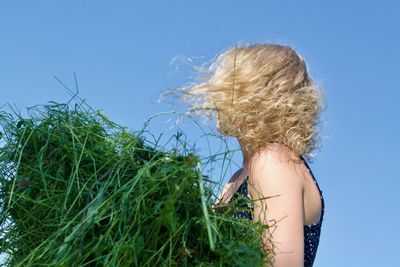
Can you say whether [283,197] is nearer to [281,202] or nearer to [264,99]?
[281,202]

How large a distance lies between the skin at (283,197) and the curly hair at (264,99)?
0.07 meters

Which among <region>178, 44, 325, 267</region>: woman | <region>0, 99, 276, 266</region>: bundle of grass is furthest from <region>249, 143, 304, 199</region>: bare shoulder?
<region>0, 99, 276, 266</region>: bundle of grass

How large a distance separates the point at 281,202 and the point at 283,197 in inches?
1.0

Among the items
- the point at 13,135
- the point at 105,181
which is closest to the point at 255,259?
the point at 105,181

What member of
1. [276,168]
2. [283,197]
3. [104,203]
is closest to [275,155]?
[276,168]

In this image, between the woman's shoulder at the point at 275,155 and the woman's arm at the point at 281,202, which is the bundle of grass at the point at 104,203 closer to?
the woman's arm at the point at 281,202

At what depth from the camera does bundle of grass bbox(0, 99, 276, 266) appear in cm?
187

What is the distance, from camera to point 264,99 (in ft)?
8.95

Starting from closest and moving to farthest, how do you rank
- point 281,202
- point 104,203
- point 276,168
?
1. point 104,203
2. point 281,202
3. point 276,168

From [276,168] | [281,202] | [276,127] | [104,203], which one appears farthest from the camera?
[276,127]

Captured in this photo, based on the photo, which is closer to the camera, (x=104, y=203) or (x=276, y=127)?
(x=104, y=203)

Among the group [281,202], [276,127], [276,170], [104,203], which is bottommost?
[104,203]

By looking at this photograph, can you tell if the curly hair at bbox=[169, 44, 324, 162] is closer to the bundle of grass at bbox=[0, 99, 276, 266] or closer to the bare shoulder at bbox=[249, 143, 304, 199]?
the bare shoulder at bbox=[249, 143, 304, 199]

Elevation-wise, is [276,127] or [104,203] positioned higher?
[276,127]
